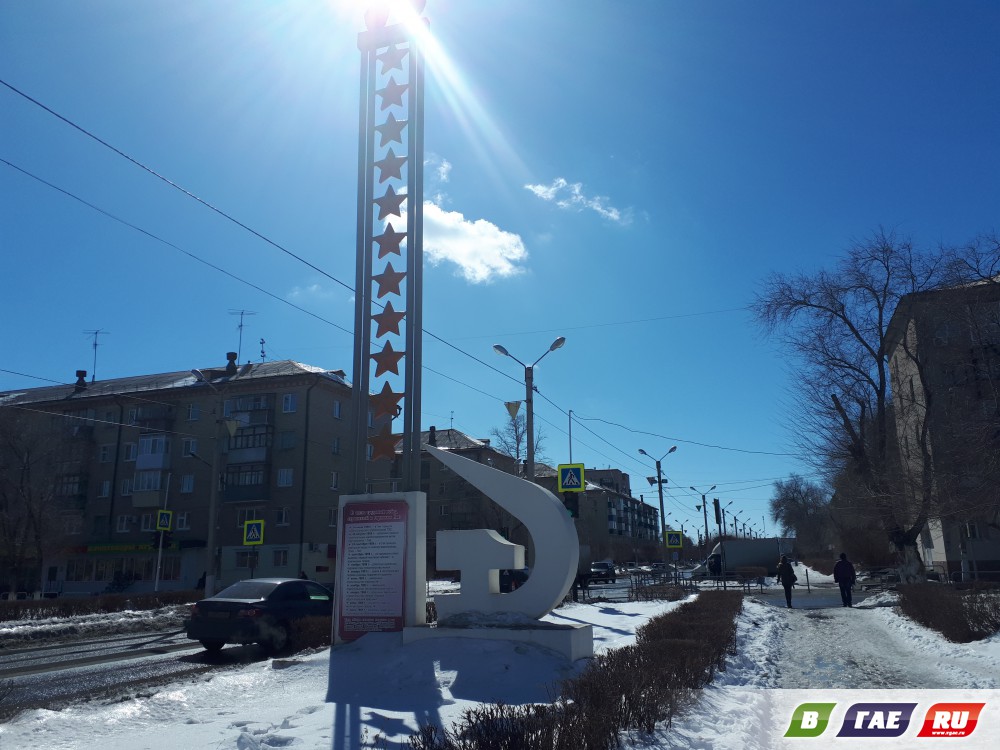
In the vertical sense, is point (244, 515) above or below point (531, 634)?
above

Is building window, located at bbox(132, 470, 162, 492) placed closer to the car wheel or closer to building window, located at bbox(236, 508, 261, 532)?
building window, located at bbox(236, 508, 261, 532)

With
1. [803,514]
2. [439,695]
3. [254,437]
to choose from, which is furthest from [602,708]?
[803,514]

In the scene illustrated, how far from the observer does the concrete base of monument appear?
9812 millimetres

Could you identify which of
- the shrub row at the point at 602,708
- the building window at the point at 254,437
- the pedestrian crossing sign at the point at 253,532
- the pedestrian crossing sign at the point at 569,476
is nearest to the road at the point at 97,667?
the shrub row at the point at 602,708

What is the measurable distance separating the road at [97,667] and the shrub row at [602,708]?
458 cm

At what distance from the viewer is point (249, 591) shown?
565 inches

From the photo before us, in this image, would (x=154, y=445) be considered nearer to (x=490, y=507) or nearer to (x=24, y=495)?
(x=24, y=495)

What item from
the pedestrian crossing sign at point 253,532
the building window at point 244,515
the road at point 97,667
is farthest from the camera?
the building window at point 244,515

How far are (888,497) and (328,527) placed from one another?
38507mm

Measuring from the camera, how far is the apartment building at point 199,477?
50906 mm

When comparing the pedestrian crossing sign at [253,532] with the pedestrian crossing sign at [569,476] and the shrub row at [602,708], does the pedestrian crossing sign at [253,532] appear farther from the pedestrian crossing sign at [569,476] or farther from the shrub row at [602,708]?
the shrub row at [602,708]

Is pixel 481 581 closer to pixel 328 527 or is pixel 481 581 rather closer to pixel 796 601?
pixel 796 601

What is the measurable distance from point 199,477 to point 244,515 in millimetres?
4833

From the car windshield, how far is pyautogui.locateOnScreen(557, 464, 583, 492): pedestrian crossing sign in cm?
1173
